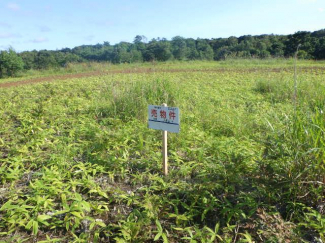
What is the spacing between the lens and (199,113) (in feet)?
13.4

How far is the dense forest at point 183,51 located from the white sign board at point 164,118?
11080 millimetres

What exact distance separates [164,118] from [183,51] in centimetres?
3046

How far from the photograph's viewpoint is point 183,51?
31406mm

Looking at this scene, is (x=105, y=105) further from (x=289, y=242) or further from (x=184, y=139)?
(x=289, y=242)

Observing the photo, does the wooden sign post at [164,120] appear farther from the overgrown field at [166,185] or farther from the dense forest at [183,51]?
the dense forest at [183,51]

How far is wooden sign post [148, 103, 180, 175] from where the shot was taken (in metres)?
2.20

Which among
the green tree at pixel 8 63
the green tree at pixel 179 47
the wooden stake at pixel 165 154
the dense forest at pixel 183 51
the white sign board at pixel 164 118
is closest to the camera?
the white sign board at pixel 164 118

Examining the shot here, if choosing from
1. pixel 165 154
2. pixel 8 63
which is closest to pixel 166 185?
pixel 165 154

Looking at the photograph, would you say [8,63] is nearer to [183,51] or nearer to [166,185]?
[183,51]

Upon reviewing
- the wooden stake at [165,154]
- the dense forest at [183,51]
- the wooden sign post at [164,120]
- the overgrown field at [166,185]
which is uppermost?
the dense forest at [183,51]

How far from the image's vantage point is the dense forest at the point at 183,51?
1894cm

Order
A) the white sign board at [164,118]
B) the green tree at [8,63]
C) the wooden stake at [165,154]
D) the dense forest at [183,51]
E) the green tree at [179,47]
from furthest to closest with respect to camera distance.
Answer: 1. the green tree at [179,47]
2. the green tree at [8,63]
3. the dense forest at [183,51]
4. the wooden stake at [165,154]
5. the white sign board at [164,118]

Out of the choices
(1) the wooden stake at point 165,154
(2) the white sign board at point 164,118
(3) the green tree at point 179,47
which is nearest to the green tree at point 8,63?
(3) the green tree at point 179,47

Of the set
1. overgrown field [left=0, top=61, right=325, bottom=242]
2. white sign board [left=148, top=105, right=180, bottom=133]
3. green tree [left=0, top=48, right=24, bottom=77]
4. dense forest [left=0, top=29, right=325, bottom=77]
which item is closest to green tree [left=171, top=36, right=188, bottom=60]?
dense forest [left=0, top=29, right=325, bottom=77]
